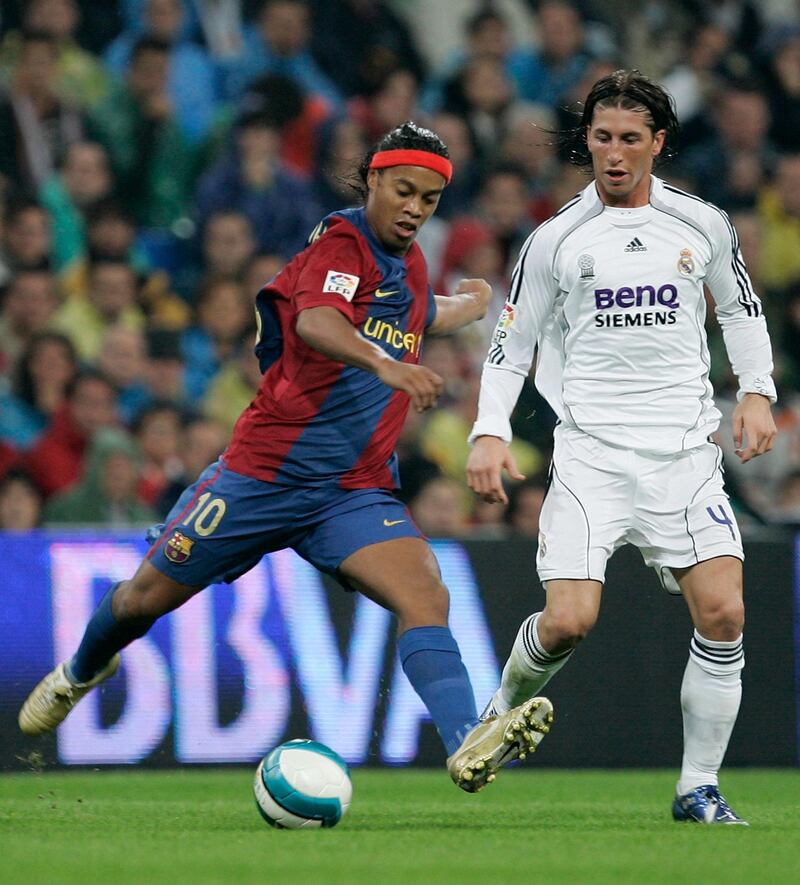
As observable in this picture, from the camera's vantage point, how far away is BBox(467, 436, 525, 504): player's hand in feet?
18.7

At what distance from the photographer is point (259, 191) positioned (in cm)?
1186

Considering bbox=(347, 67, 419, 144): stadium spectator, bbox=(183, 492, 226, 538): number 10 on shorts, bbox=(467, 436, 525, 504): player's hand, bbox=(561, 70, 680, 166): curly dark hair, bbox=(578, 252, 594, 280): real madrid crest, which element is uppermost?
bbox=(347, 67, 419, 144): stadium spectator

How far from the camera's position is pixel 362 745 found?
28.6 ft

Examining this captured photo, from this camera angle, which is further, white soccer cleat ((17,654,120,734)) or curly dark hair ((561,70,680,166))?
white soccer cleat ((17,654,120,734))

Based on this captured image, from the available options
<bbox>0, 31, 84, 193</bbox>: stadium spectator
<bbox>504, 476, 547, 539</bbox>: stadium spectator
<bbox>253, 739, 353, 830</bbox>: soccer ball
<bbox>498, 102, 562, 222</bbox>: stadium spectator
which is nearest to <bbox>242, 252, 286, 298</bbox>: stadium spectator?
<bbox>0, 31, 84, 193</bbox>: stadium spectator

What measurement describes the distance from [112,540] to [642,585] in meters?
2.65

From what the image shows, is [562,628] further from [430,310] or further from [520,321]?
[430,310]

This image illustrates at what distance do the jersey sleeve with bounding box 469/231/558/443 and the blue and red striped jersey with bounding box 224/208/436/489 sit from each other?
304 mm

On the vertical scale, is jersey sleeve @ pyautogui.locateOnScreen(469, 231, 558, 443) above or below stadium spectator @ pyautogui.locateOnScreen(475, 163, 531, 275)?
below

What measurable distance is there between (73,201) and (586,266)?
6.28 m

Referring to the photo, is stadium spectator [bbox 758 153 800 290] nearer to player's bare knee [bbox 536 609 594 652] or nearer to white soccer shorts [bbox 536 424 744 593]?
white soccer shorts [bbox 536 424 744 593]

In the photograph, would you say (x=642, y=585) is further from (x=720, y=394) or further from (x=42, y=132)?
(x=42, y=132)

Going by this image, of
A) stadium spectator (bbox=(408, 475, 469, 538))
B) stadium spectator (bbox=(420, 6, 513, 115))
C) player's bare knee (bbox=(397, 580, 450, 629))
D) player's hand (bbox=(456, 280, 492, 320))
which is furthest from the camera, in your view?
stadium spectator (bbox=(420, 6, 513, 115))

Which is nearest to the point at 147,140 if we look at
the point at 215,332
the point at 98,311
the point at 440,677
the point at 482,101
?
the point at 98,311
